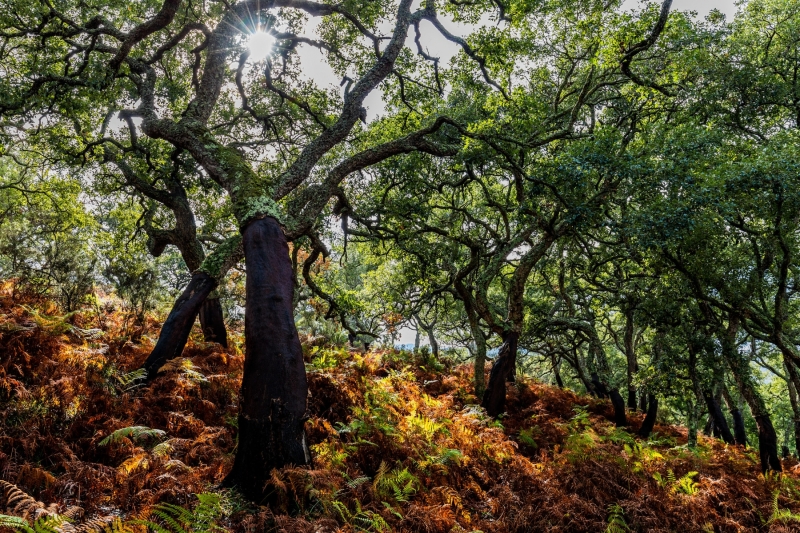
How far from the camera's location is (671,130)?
9898 mm

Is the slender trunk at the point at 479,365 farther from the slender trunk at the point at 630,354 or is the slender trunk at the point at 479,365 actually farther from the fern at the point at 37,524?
the fern at the point at 37,524

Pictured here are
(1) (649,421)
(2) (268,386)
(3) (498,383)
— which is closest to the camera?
(2) (268,386)

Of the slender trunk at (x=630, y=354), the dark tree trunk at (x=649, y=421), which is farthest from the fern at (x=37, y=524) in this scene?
the slender trunk at (x=630, y=354)

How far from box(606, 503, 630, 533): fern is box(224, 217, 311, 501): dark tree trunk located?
384cm

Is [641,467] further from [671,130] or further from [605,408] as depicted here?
[605,408]

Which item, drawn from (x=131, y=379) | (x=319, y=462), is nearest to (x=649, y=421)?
(x=319, y=462)

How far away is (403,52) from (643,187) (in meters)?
6.70

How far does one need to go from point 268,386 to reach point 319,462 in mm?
1345

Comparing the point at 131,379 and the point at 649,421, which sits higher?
the point at 131,379

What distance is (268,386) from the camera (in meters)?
4.54

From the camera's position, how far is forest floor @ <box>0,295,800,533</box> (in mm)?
3920

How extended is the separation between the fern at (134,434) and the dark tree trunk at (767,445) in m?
12.5

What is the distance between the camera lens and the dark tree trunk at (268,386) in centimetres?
430

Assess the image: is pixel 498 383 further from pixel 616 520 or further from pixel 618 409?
pixel 616 520
